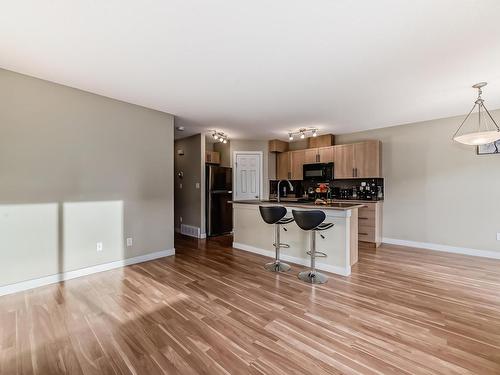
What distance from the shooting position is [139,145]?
3.74 metres

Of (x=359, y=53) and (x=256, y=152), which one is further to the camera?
(x=256, y=152)

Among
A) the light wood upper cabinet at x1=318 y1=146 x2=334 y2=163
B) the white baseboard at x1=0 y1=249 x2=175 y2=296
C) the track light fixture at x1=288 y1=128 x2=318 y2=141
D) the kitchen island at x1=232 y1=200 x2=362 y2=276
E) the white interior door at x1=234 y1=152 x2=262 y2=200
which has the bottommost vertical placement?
the white baseboard at x1=0 y1=249 x2=175 y2=296

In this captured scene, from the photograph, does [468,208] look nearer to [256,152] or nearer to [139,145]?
[256,152]

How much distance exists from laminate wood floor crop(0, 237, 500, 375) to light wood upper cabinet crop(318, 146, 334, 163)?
3045 mm

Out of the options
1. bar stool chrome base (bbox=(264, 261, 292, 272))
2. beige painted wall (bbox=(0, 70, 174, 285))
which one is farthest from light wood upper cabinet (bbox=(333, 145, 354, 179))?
beige painted wall (bbox=(0, 70, 174, 285))

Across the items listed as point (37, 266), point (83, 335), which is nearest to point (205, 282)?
point (83, 335)

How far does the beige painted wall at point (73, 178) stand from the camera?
264cm

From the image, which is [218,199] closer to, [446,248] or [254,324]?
[254,324]

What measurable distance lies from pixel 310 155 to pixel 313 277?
146 inches

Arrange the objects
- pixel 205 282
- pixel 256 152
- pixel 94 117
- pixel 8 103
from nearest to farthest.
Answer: pixel 8 103 < pixel 205 282 < pixel 94 117 < pixel 256 152

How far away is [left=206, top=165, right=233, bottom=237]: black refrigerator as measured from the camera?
5586 millimetres

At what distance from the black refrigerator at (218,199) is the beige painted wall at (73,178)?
1.59m

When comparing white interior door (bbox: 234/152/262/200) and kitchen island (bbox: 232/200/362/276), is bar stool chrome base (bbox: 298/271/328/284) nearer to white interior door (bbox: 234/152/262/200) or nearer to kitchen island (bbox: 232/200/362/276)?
kitchen island (bbox: 232/200/362/276)

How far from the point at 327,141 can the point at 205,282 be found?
4.47m
